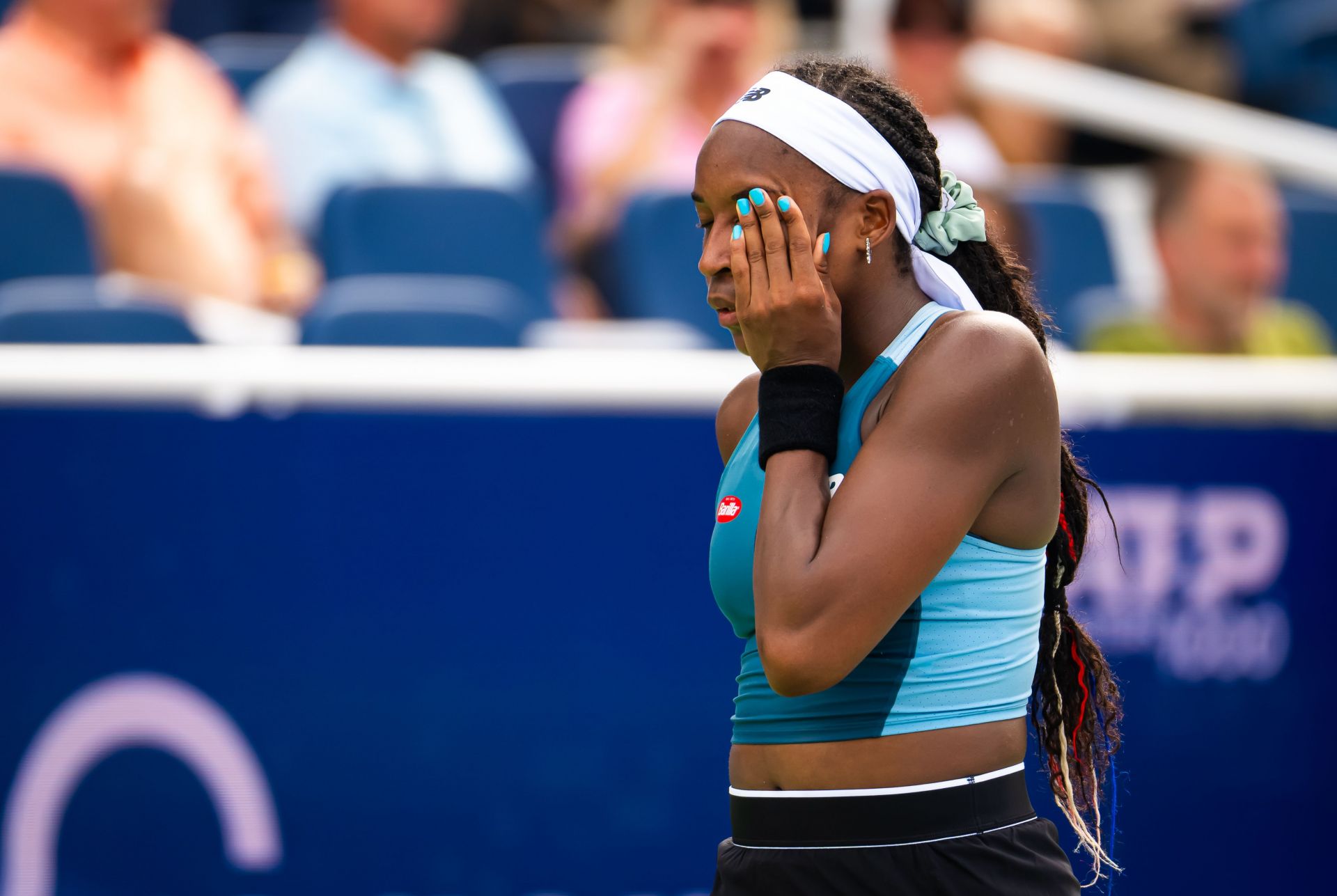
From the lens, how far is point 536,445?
3.42 metres

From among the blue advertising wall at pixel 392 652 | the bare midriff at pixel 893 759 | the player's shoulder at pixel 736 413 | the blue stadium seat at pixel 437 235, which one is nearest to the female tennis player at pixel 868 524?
the bare midriff at pixel 893 759

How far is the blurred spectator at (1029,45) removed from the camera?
19.9 ft

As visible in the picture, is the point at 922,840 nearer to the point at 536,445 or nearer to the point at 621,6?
the point at 536,445

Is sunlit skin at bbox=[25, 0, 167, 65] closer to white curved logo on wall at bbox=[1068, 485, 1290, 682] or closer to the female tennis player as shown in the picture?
white curved logo on wall at bbox=[1068, 485, 1290, 682]

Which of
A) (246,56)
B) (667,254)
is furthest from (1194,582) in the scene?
(246,56)

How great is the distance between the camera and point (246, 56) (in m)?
5.36

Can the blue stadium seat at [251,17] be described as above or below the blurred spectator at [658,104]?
above

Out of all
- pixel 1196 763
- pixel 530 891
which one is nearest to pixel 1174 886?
pixel 1196 763

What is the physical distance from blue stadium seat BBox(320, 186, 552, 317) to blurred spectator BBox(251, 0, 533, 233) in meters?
0.09

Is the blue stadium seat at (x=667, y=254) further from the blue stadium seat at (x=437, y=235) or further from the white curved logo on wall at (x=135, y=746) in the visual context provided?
the white curved logo on wall at (x=135, y=746)

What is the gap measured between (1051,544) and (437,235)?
2735 mm

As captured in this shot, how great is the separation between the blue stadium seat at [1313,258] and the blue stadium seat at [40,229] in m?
4.06

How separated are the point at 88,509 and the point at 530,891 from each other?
1168mm

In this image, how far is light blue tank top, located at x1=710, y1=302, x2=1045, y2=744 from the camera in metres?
1.81
